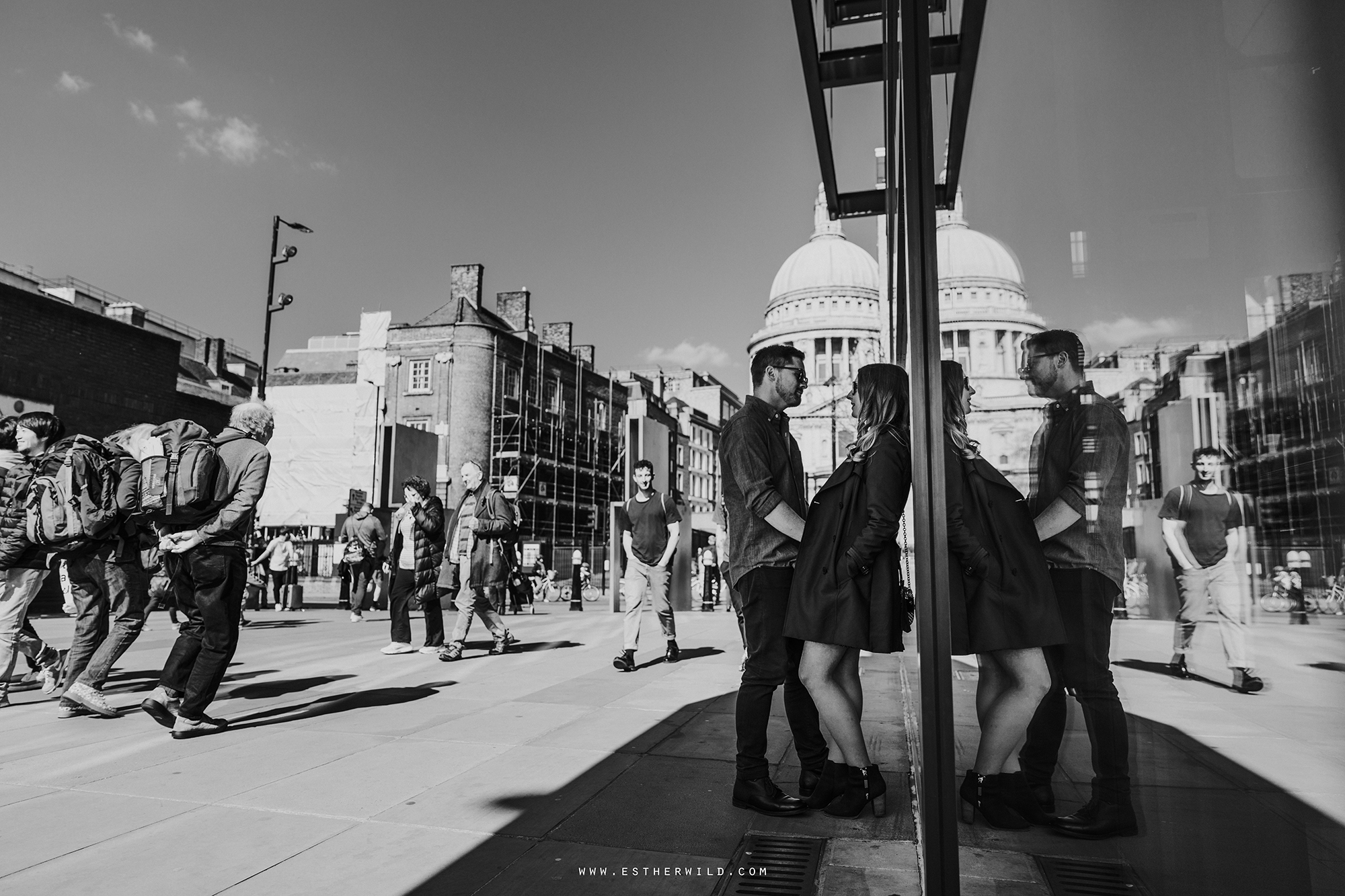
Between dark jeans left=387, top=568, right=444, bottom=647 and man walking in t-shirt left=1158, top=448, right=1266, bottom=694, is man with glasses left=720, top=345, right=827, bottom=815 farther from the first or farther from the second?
dark jeans left=387, top=568, right=444, bottom=647

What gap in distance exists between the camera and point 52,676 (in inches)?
254

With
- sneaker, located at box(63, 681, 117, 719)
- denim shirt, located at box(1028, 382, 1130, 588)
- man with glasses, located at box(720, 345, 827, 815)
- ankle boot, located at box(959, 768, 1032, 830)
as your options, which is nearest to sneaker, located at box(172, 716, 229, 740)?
sneaker, located at box(63, 681, 117, 719)

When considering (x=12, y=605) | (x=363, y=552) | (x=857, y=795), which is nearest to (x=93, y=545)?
(x=12, y=605)

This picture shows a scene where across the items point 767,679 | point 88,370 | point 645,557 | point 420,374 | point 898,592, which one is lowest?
point 767,679

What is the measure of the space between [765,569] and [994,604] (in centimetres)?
137

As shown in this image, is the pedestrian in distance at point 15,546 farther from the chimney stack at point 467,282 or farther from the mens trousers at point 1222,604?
the chimney stack at point 467,282

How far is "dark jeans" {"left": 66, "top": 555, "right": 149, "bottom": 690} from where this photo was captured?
554 cm

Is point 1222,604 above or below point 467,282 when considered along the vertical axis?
below

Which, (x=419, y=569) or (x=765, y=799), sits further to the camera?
(x=419, y=569)

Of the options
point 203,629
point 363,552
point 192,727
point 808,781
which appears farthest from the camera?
point 363,552

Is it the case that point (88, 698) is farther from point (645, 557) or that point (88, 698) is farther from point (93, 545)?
point (645, 557)

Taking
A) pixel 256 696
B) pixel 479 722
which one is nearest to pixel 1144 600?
pixel 479 722

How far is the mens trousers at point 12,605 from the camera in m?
5.72

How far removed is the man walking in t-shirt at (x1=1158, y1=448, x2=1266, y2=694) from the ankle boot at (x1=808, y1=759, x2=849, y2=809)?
2.40 meters
